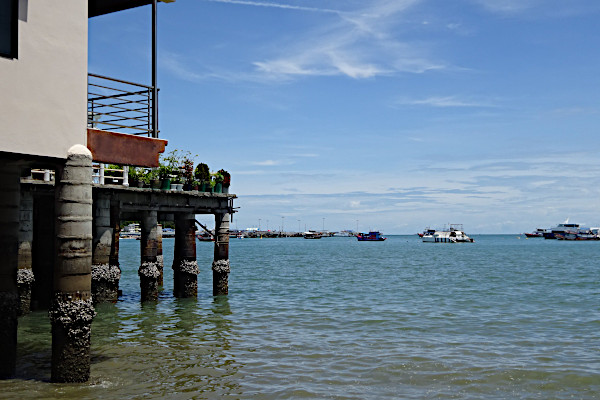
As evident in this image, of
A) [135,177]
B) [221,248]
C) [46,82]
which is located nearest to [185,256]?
[221,248]

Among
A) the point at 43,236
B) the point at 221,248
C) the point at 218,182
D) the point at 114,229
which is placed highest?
the point at 218,182

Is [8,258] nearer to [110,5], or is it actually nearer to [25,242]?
[110,5]

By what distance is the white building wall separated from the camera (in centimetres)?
1081

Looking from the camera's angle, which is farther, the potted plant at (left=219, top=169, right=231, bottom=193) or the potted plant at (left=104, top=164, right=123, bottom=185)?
the potted plant at (left=219, top=169, right=231, bottom=193)

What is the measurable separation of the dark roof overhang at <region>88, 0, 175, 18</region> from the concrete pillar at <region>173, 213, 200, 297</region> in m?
11.9

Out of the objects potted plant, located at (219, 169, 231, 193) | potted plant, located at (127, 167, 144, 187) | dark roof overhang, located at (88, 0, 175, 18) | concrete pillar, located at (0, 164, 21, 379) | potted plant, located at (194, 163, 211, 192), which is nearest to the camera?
concrete pillar, located at (0, 164, 21, 379)

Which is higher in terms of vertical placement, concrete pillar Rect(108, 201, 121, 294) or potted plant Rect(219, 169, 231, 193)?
potted plant Rect(219, 169, 231, 193)

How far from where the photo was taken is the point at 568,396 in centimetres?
1363

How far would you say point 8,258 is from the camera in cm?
1321

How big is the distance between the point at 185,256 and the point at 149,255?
169 centimetres

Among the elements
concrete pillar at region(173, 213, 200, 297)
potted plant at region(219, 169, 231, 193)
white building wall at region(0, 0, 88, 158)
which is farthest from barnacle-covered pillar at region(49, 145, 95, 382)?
potted plant at region(219, 169, 231, 193)

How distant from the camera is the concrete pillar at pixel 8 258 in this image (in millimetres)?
13172

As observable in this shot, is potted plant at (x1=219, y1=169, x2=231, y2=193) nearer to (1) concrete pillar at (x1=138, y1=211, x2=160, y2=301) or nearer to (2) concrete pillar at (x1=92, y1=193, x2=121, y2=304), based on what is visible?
(1) concrete pillar at (x1=138, y1=211, x2=160, y2=301)

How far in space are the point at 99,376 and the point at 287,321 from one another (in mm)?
10921
